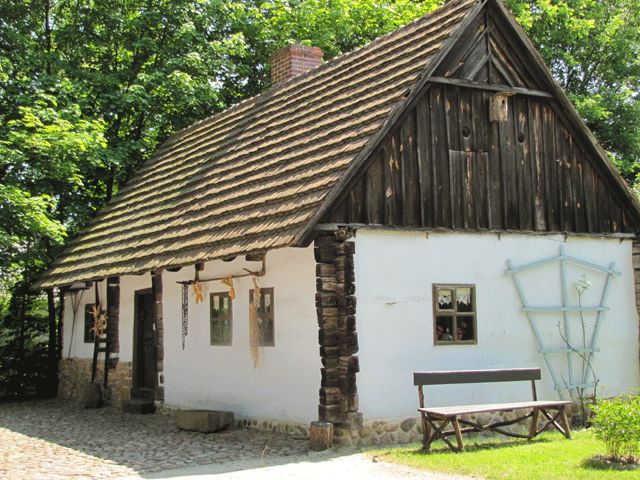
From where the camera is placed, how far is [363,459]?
32.4 feet

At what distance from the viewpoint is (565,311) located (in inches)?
509

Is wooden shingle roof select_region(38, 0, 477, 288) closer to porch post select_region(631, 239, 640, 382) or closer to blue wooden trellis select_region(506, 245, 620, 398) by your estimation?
blue wooden trellis select_region(506, 245, 620, 398)

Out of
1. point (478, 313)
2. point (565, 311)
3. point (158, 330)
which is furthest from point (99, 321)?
point (565, 311)

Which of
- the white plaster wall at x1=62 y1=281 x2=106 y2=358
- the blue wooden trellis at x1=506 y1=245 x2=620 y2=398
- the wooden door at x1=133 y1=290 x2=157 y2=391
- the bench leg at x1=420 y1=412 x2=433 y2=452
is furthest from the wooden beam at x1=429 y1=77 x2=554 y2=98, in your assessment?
the white plaster wall at x1=62 y1=281 x2=106 y2=358

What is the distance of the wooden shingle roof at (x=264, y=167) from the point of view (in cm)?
1180

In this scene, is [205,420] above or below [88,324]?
below

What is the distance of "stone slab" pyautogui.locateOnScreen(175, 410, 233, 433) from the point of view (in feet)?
40.8

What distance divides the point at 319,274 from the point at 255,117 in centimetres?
671

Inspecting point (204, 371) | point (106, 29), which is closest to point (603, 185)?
point (204, 371)

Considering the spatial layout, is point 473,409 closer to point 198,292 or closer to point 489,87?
point 489,87

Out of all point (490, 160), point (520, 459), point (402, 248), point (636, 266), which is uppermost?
point (490, 160)

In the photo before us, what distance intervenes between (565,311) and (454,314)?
2185 millimetres

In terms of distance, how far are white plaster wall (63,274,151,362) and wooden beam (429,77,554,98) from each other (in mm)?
7126

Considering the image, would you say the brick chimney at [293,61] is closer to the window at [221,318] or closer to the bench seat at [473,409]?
the window at [221,318]
